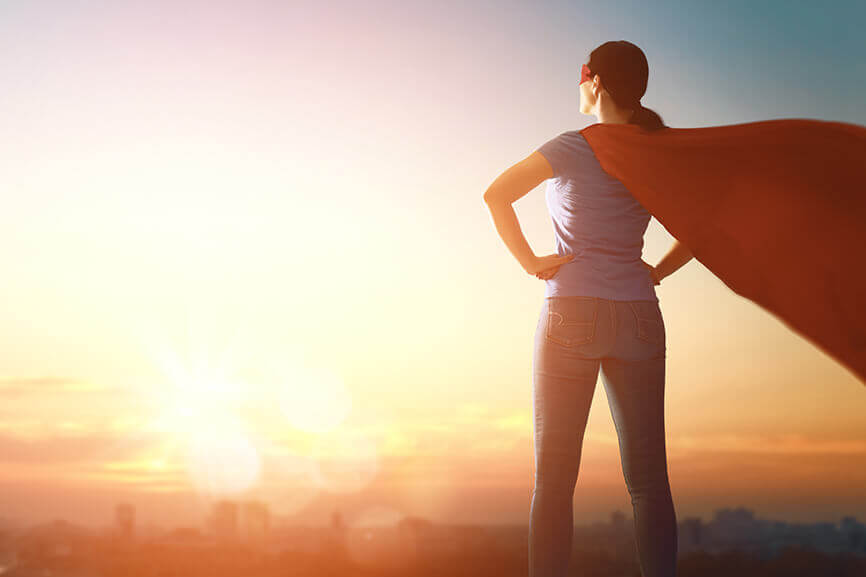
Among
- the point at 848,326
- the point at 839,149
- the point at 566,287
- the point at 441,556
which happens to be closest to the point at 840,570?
the point at 441,556

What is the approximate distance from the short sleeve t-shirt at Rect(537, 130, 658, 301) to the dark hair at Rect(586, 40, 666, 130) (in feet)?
0.84

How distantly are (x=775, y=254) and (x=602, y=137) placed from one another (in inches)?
36.2

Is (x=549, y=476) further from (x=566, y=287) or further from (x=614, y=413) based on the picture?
(x=566, y=287)

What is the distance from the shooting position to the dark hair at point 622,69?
3.04 metres

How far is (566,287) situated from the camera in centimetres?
298

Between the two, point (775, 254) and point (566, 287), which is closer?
point (566, 287)

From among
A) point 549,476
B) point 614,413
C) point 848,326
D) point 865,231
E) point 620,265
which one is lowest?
point 549,476

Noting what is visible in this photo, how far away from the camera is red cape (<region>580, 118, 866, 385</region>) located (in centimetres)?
314

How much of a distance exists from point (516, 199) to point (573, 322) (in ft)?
1.88

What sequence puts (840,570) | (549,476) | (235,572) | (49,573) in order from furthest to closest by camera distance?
1. (840,570)
2. (49,573)
3. (235,572)
4. (549,476)

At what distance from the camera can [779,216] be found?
10.5ft

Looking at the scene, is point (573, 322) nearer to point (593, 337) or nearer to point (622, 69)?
point (593, 337)

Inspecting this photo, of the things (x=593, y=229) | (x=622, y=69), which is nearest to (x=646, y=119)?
(x=622, y=69)

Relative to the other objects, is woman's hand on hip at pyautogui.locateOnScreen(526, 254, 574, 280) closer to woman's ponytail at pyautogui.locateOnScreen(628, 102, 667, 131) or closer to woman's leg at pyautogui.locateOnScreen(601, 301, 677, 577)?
woman's leg at pyautogui.locateOnScreen(601, 301, 677, 577)
